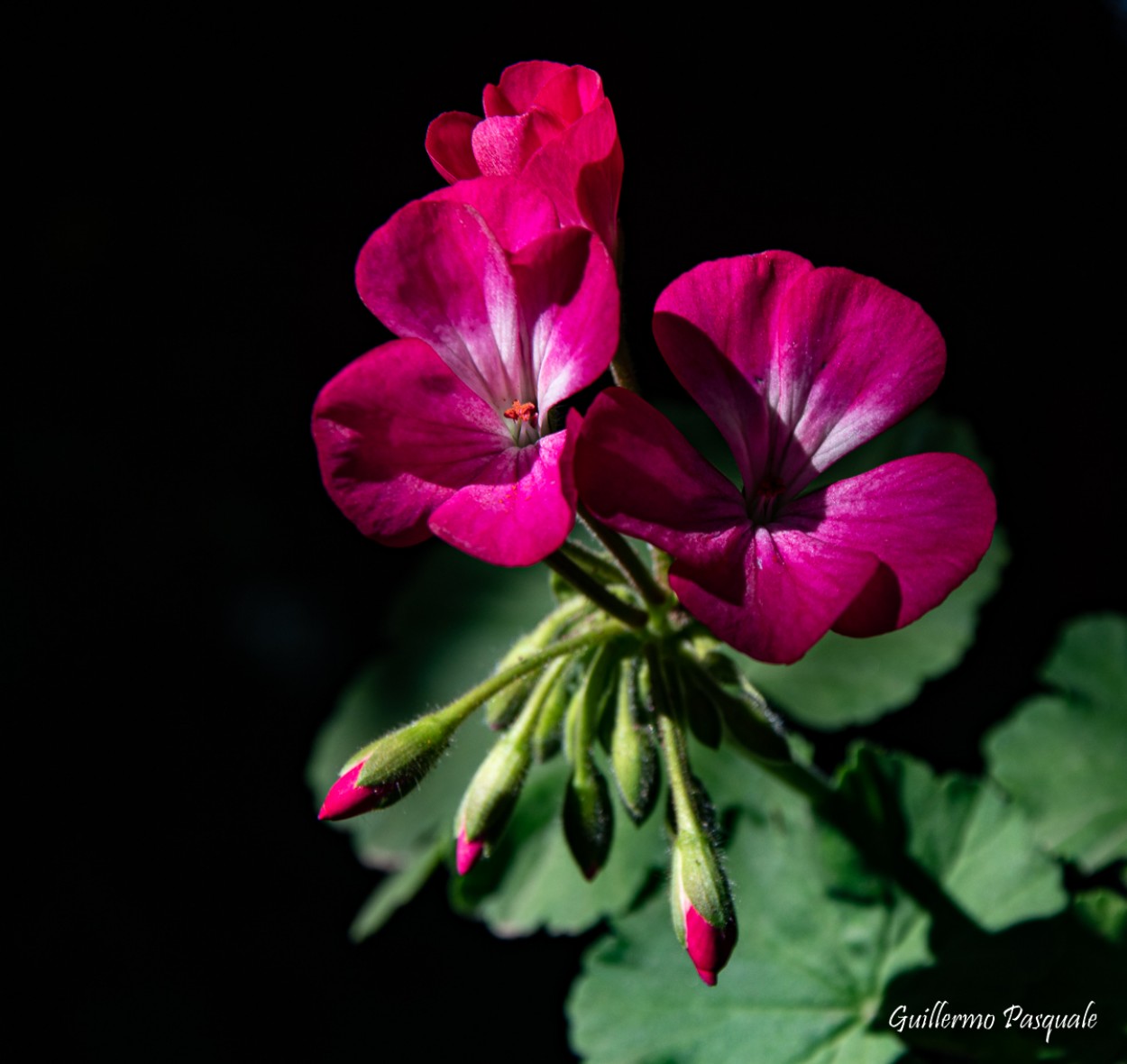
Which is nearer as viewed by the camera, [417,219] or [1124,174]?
[417,219]

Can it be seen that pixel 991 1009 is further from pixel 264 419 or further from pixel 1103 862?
pixel 264 419

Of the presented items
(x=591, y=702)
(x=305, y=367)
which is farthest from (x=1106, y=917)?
(x=305, y=367)

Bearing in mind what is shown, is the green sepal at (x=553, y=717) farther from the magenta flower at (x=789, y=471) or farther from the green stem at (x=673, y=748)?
the magenta flower at (x=789, y=471)

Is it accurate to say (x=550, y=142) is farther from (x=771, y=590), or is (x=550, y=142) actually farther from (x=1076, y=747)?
(x=1076, y=747)

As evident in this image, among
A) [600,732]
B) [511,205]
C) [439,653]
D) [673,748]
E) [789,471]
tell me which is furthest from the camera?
[439,653]

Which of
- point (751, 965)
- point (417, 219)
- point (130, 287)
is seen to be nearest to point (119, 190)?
point (130, 287)

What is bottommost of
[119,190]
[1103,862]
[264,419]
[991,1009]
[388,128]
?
[1103,862]
